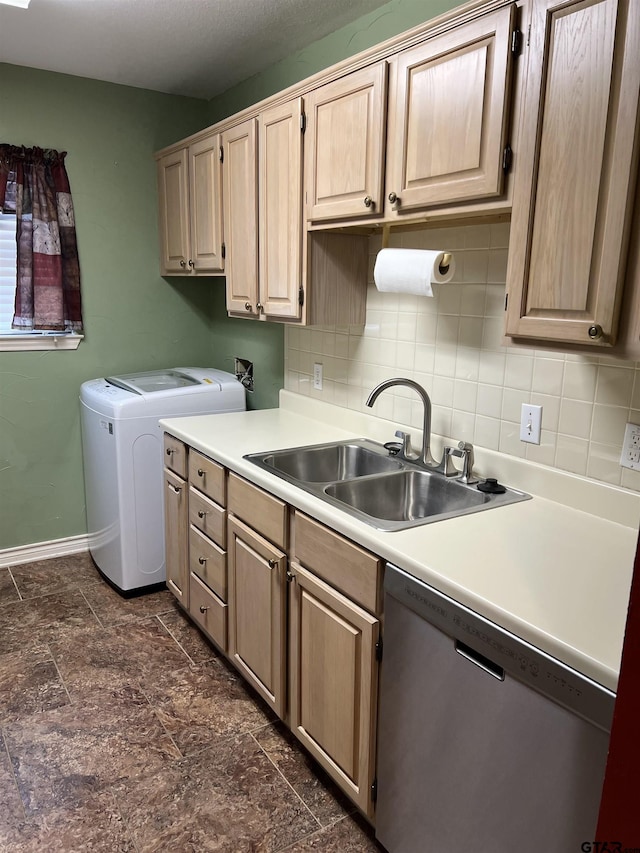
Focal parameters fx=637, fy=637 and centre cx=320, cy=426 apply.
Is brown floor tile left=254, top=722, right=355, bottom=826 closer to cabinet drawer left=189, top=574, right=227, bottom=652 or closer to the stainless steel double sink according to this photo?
cabinet drawer left=189, top=574, right=227, bottom=652

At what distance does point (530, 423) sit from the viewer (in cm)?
187

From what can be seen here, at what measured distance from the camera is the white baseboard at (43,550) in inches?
137

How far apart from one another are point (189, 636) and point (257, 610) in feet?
2.70

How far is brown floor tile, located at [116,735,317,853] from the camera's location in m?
1.77

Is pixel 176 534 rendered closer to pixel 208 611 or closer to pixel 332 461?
pixel 208 611

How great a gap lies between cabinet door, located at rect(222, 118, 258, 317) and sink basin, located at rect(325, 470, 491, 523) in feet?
3.33

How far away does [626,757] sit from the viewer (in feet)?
2.46

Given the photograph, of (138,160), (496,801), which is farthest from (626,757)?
(138,160)

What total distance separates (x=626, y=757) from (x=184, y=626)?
2.43 metres

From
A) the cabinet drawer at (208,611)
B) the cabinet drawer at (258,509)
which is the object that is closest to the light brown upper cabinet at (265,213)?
the cabinet drawer at (258,509)

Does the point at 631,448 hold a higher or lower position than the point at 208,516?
higher

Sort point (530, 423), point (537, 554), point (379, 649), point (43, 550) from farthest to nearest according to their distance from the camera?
point (43, 550)
point (530, 423)
point (379, 649)
point (537, 554)

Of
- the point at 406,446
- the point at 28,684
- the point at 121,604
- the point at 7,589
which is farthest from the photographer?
the point at 7,589

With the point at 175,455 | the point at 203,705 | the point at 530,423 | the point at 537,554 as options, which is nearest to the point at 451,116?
the point at 530,423
